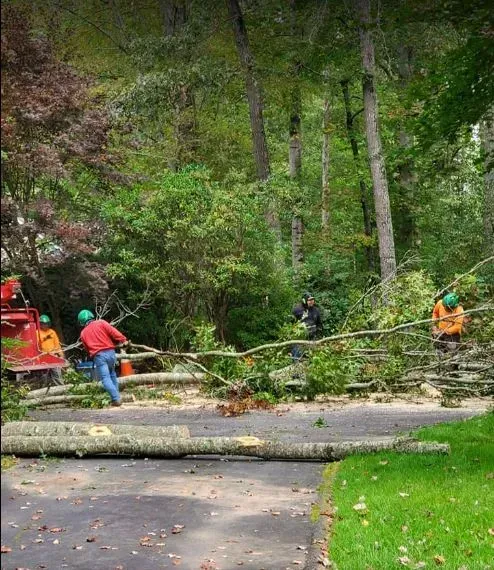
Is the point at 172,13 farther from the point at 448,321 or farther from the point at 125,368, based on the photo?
the point at 448,321

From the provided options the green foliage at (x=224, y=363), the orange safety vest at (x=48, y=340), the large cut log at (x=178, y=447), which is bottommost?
the large cut log at (x=178, y=447)

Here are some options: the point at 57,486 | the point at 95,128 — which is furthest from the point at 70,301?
the point at 57,486

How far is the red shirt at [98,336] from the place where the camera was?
1372cm

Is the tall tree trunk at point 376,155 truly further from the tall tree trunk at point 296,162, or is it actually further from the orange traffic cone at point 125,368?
the orange traffic cone at point 125,368

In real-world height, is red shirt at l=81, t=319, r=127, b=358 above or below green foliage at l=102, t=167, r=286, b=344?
below

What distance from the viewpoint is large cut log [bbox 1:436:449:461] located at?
9508 mm

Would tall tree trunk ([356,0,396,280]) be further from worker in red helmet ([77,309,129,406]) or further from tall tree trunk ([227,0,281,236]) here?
worker in red helmet ([77,309,129,406])

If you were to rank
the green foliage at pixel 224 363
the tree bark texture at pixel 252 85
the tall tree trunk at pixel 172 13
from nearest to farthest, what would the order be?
the green foliage at pixel 224 363 → the tree bark texture at pixel 252 85 → the tall tree trunk at pixel 172 13

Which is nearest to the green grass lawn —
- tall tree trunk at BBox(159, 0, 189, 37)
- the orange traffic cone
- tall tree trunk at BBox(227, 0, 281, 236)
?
the orange traffic cone

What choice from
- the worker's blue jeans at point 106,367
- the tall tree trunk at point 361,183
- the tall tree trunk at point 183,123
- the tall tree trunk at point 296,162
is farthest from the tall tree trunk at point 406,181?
the worker's blue jeans at point 106,367

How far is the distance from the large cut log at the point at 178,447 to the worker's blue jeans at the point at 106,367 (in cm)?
408

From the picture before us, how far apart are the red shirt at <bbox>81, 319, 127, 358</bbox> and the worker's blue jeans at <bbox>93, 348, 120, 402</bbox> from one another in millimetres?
94

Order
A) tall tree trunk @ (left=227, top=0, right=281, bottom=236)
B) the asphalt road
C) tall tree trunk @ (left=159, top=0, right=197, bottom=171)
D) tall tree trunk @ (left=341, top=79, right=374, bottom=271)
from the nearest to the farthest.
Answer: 1. the asphalt road
2. tall tree trunk @ (left=227, top=0, right=281, bottom=236)
3. tall tree trunk @ (left=159, top=0, right=197, bottom=171)
4. tall tree trunk @ (left=341, top=79, right=374, bottom=271)

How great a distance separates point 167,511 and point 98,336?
22.9 ft
